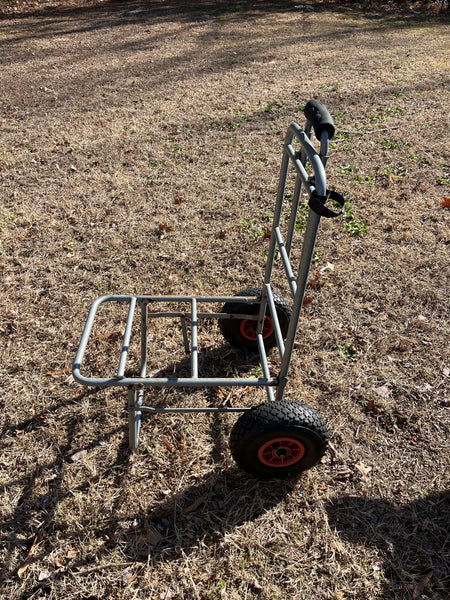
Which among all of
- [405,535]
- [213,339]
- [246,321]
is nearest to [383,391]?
[405,535]

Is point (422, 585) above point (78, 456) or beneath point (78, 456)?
beneath

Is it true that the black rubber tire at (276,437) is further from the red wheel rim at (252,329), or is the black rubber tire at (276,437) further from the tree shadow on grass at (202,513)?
the red wheel rim at (252,329)

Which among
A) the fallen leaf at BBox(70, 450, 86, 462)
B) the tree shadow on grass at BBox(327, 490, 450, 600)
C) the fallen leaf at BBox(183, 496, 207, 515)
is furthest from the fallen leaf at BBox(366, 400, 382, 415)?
the fallen leaf at BBox(70, 450, 86, 462)

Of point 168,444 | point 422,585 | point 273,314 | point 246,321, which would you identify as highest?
point 273,314

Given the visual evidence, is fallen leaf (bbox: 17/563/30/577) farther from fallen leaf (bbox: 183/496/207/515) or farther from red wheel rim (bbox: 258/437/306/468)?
red wheel rim (bbox: 258/437/306/468)

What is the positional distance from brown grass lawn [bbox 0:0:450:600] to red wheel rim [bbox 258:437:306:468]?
22cm

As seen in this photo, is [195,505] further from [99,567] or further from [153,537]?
[99,567]

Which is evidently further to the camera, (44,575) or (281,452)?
(281,452)

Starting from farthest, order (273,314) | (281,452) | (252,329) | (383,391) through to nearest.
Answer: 1. (252,329)
2. (383,391)
3. (273,314)
4. (281,452)

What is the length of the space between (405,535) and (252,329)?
62.5 inches

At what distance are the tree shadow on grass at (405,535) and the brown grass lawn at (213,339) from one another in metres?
0.01

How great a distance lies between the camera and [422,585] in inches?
85.9

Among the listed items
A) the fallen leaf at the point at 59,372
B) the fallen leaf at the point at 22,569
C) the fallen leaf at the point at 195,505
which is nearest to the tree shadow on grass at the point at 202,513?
the fallen leaf at the point at 195,505

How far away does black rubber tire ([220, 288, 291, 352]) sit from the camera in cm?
308
